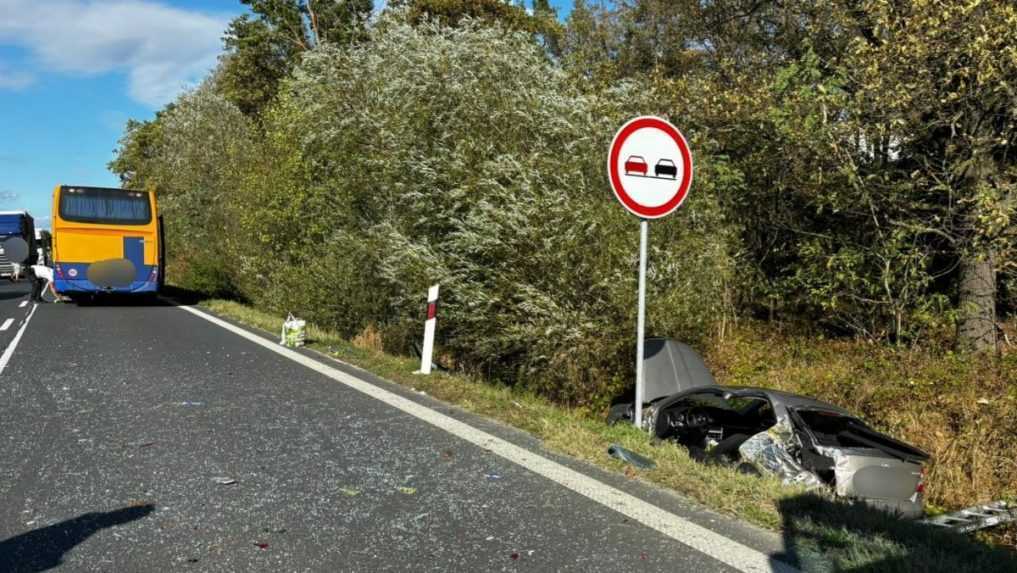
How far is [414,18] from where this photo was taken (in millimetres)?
30703

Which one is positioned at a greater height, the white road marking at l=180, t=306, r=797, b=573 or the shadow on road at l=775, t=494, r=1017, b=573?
the shadow on road at l=775, t=494, r=1017, b=573

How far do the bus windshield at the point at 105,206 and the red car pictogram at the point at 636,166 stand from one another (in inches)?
693

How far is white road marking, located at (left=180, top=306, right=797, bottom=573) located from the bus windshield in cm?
1536

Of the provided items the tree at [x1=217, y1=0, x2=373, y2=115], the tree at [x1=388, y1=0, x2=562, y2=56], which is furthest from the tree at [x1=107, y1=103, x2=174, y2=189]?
the tree at [x1=388, y1=0, x2=562, y2=56]

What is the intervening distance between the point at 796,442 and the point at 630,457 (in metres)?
1.60

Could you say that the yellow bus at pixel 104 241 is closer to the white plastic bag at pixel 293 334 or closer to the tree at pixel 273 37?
the white plastic bag at pixel 293 334

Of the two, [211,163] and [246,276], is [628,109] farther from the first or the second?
[211,163]

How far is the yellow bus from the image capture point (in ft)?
63.7

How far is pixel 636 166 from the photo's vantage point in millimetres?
6164

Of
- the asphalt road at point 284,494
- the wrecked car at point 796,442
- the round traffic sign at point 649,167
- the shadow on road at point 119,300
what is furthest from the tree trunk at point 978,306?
the shadow on road at point 119,300

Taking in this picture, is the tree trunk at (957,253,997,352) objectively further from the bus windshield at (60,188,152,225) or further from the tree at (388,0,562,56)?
the tree at (388,0,562,56)

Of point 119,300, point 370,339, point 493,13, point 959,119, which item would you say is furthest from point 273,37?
point 959,119

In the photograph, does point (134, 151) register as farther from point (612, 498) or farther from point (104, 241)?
point (612, 498)

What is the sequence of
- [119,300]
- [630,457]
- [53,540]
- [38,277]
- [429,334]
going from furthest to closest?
[119,300]
[38,277]
[429,334]
[630,457]
[53,540]
